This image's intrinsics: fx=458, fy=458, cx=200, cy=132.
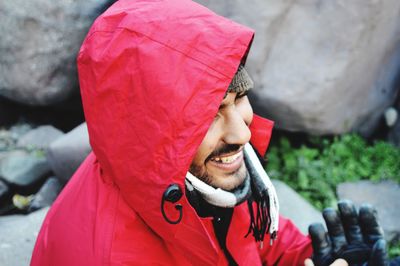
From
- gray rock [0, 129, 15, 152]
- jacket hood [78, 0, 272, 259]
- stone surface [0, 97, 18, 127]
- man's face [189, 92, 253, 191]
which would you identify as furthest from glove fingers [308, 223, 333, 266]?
stone surface [0, 97, 18, 127]

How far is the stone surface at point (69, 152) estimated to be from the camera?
3762 millimetres

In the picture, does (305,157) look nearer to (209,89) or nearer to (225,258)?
(225,258)

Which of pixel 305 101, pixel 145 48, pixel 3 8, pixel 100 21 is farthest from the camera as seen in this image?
pixel 305 101

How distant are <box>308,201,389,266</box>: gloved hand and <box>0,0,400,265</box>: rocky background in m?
0.90

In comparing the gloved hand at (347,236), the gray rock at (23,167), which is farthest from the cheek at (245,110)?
the gray rock at (23,167)

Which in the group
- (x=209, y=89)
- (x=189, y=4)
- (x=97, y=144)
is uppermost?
(x=189, y=4)

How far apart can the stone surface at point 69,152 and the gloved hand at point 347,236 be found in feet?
6.48

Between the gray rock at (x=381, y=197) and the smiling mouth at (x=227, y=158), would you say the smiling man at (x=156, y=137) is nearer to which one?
the smiling mouth at (x=227, y=158)

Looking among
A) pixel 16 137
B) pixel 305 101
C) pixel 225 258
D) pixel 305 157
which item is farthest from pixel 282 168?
pixel 16 137

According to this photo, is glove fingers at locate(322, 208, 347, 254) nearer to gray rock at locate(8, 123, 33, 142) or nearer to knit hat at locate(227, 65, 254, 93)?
knit hat at locate(227, 65, 254, 93)

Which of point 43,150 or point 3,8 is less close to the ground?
point 3,8

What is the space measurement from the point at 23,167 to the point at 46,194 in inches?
14.7

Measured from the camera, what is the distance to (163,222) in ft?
6.51

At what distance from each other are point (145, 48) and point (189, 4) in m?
0.32
